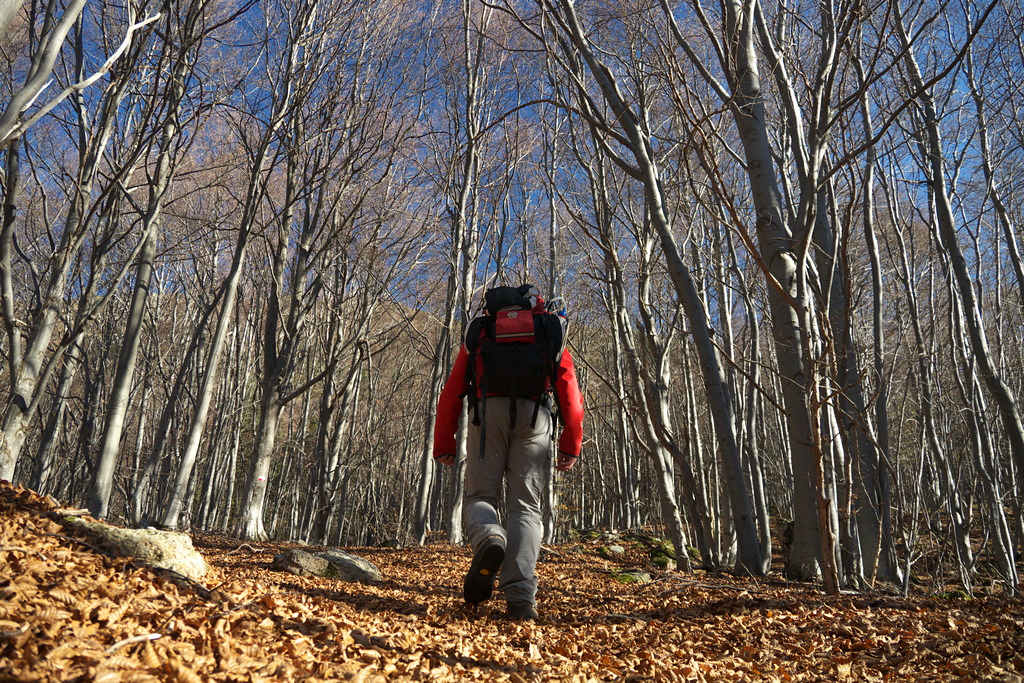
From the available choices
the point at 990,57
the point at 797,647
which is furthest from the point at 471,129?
the point at 797,647

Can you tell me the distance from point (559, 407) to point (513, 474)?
46 centimetres

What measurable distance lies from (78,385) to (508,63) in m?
20.5

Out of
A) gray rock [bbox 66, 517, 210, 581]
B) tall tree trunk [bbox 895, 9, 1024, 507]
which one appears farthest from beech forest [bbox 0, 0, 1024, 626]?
gray rock [bbox 66, 517, 210, 581]

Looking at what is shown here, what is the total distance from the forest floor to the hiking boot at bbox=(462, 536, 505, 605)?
0.10 metres

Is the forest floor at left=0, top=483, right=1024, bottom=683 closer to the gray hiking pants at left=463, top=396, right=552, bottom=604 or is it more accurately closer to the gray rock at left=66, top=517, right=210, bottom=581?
the gray rock at left=66, top=517, right=210, bottom=581

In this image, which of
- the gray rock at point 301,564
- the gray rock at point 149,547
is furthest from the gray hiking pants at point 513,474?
the gray rock at point 301,564

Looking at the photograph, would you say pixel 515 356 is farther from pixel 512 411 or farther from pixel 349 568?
pixel 349 568

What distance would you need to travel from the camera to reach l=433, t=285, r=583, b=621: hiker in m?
3.20

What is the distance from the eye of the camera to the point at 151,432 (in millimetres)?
20547

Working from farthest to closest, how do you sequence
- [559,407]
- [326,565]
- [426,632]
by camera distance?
[326,565]
[559,407]
[426,632]

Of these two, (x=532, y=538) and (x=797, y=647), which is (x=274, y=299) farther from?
(x=797, y=647)

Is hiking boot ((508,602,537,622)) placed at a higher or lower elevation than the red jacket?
lower

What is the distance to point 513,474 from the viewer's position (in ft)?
10.8

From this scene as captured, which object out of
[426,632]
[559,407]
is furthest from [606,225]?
[426,632]
